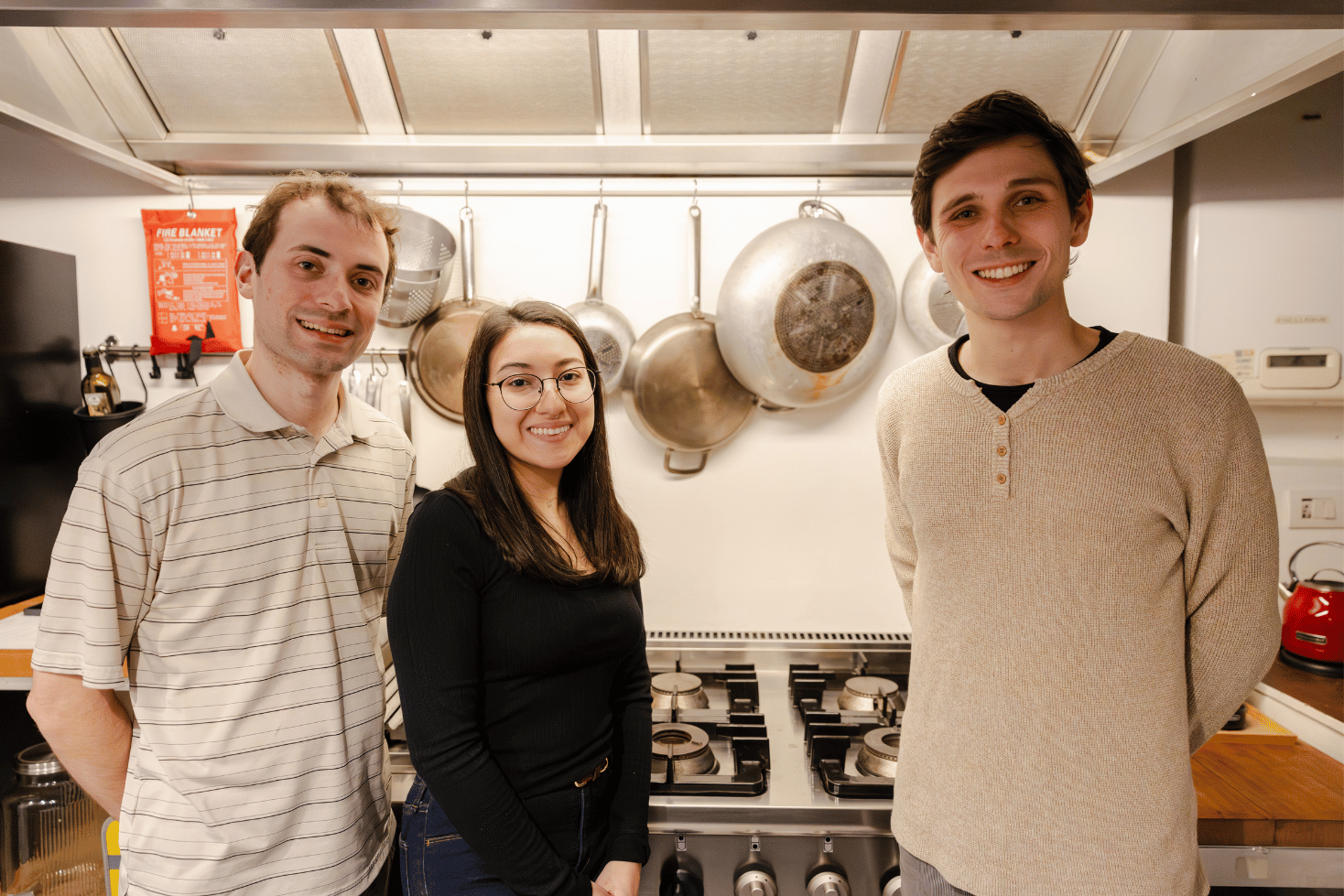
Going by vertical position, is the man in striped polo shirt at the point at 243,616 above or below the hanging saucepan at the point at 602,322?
below

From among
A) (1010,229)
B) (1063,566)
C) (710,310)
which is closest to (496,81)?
(710,310)

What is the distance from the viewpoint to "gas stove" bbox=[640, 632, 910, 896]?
3.61ft

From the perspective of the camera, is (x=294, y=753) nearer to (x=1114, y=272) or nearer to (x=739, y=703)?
(x=739, y=703)

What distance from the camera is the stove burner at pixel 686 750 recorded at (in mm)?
1170

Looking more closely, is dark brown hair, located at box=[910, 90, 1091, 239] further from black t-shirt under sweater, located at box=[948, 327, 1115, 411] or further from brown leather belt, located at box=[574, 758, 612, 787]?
brown leather belt, located at box=[574, 758, 612, 787]

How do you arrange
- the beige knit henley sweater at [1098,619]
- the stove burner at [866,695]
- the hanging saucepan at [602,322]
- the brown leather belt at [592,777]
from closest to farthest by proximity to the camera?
1. the beige knit henley sweater at [1098,619]
2. the brown leather belt at [592,777]
3. the stove burner at [866,695]
4. the hanging saucepan at [602,322]

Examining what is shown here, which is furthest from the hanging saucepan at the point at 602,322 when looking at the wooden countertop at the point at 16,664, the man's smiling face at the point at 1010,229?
the wooden countertop at the point at 16,664

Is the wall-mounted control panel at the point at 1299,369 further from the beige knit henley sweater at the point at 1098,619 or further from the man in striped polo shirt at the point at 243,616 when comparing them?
the man in striped polo shirt at the point at 243,616

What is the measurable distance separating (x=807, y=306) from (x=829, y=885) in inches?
40.0

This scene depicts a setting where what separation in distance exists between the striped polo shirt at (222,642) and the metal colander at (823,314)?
94 cm

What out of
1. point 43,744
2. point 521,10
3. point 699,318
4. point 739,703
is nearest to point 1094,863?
point 739,703

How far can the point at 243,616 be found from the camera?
891 mm

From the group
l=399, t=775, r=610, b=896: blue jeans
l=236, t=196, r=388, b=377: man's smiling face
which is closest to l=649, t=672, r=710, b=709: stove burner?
l=399, t=775, r=610, b=896: blue jeans

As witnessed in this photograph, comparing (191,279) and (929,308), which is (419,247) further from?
(929,308)
